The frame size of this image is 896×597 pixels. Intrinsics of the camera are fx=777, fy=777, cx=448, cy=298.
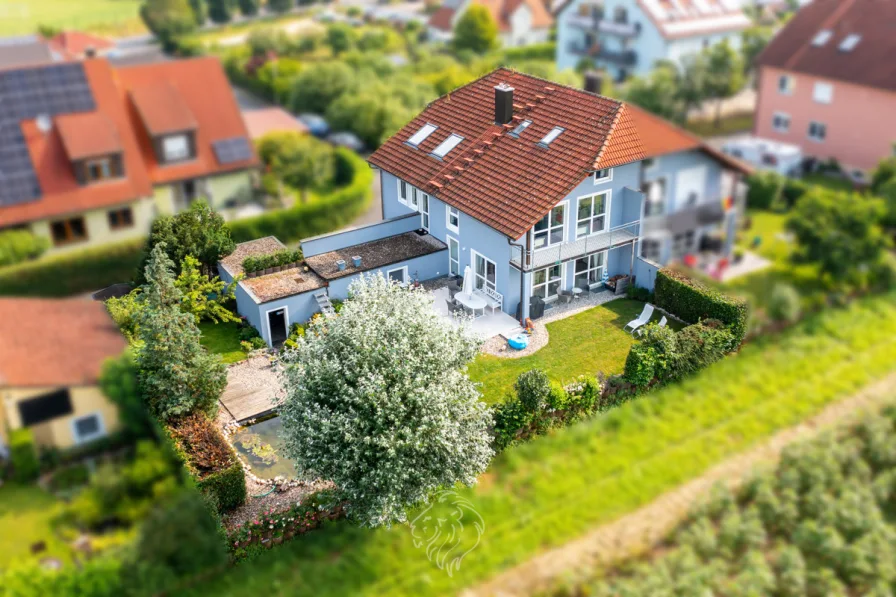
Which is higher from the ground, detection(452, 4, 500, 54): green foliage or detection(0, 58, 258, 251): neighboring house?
detection(0, 58, 258, 251): neighboring house

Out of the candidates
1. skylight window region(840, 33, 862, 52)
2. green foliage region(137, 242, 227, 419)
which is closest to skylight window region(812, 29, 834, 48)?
skylight window region(840, 33, 862, 52)

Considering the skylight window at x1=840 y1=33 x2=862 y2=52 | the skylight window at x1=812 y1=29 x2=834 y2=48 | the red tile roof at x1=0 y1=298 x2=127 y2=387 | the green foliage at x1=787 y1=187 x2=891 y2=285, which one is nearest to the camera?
the red tile roof at x1=0 y1=298 x2=127 y2=387

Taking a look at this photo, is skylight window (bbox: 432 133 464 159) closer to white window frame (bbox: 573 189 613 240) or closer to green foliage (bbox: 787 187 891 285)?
white window frame (bbox: 573 189 613 240)

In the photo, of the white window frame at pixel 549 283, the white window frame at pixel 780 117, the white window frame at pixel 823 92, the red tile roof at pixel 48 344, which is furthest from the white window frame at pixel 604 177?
the white window frame at pixel 780 117

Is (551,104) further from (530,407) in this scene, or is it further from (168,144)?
(168,144)

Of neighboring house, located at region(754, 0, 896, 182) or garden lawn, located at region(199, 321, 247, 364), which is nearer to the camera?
garden lawn, located at region(199, 321, 247, 364)

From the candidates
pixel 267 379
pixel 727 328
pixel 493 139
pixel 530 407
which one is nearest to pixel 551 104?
pixel 493 139
